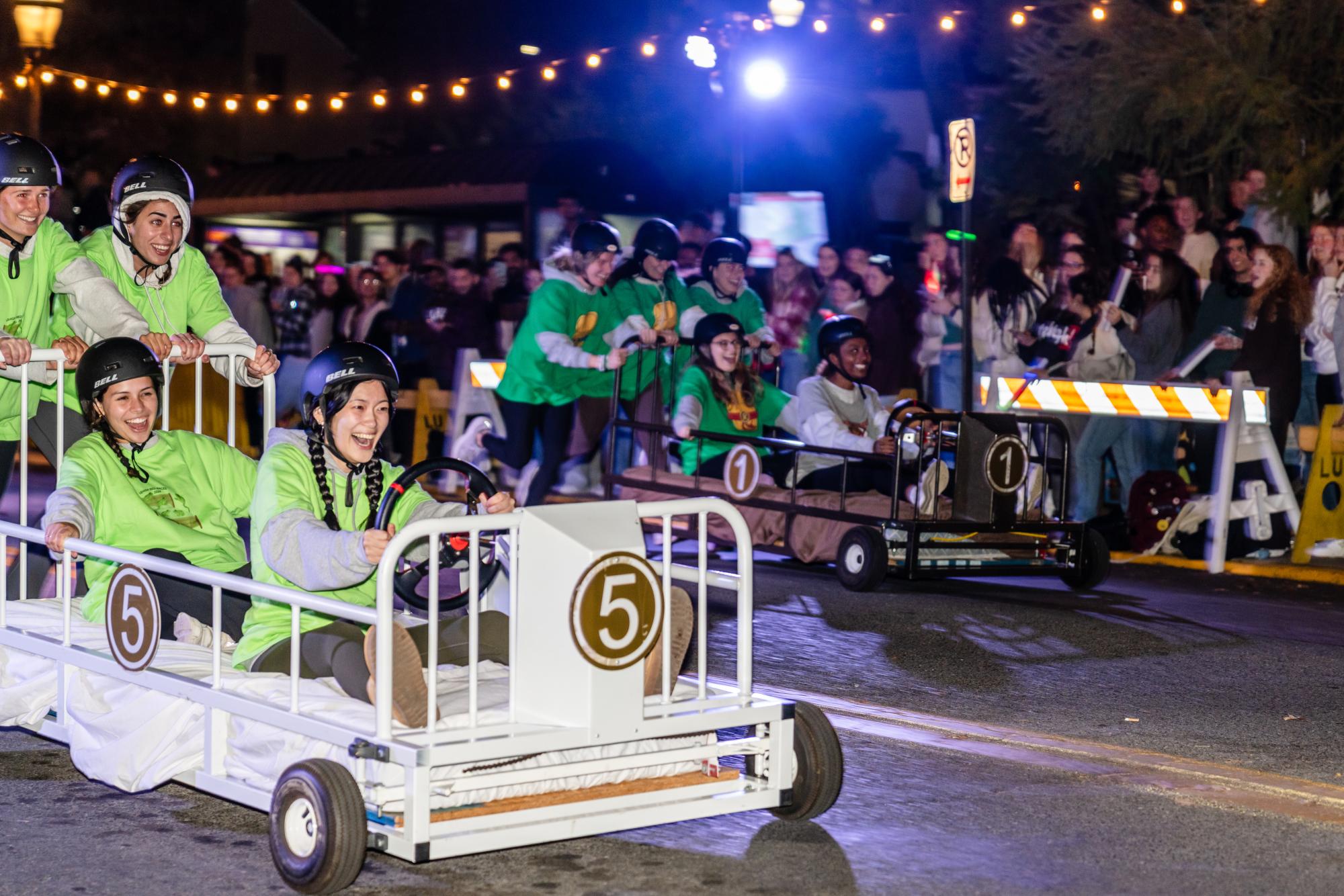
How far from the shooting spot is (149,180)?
23.5 ft

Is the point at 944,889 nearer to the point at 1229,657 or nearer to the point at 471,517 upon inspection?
the point at 471,517

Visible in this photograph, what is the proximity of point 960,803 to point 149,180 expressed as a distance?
3.89 m

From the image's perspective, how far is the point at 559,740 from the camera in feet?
15.2

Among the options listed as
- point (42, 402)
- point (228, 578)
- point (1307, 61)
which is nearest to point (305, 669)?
point (228, 578)

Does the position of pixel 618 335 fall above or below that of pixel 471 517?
above

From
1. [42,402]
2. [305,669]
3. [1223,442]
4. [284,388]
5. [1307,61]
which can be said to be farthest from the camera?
[284,388]

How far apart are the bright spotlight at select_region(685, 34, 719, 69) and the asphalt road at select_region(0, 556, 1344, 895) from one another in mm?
10942

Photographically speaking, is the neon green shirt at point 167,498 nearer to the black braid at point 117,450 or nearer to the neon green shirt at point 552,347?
the black braid at point 117,450

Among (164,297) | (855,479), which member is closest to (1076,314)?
(855,479)

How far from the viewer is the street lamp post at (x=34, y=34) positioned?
45.4 feet

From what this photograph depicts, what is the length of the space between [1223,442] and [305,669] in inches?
290

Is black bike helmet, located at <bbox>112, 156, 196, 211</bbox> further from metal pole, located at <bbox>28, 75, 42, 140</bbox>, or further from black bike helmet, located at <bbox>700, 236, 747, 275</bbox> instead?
metal pole, located at <bbox>28, 75, 42, 140</bbox>

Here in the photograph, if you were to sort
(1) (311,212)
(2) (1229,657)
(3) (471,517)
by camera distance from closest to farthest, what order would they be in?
(3) (471,517) → (2) (1229,657) → (1) (311,212)

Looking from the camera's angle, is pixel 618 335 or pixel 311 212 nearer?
pixel 618 335
